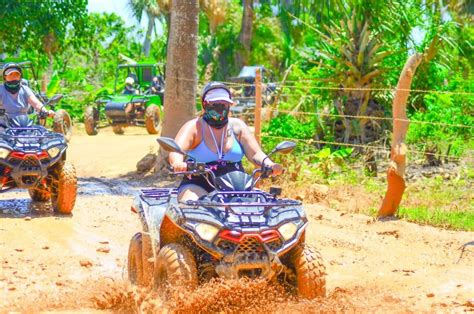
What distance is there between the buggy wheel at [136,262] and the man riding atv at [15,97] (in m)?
4.93

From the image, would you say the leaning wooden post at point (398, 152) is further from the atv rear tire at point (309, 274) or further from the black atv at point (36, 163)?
the atv rear tire at point (309, 274)

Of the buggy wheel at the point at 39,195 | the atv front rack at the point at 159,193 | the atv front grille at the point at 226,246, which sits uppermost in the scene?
the atv front rack at the point at 159,193

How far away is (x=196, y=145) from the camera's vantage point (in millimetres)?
6730

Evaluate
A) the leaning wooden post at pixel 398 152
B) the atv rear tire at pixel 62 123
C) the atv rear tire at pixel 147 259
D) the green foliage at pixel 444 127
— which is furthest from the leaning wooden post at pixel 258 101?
the atv rear tire at pixel 147 259

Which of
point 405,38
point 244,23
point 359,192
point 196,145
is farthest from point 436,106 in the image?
point 244,23

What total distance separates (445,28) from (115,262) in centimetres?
748

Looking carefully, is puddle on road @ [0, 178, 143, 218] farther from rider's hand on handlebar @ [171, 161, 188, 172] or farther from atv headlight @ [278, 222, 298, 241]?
atv headlight @ [278, 222, 298, 241]

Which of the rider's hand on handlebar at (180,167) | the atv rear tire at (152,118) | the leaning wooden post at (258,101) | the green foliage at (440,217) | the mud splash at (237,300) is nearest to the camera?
the mud splash at (237,300)

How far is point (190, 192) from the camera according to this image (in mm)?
6320

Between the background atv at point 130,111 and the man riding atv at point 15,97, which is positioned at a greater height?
the man riding atv at point 15,97

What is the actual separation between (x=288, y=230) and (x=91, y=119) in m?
18.0

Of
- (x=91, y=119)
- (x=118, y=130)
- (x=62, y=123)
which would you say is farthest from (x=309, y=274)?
(x=118, y=130)

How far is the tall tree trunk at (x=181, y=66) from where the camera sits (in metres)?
14.8

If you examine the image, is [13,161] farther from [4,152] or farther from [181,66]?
[181,66]
